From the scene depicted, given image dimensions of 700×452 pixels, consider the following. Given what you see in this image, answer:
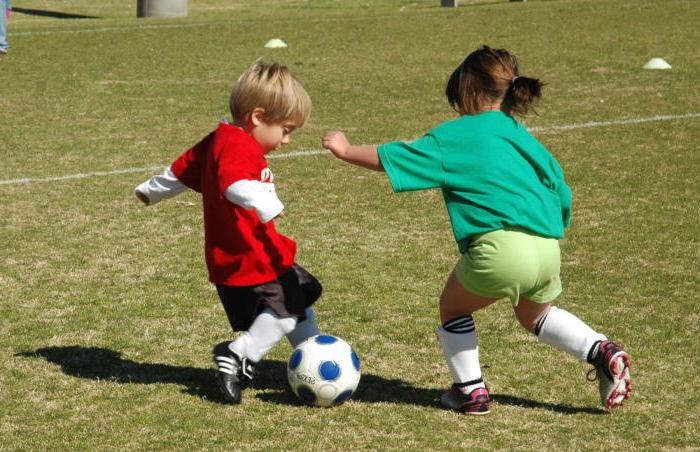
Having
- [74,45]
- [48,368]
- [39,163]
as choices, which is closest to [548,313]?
[48,368]

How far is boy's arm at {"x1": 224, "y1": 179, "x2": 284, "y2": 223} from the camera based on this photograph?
13.7 feet

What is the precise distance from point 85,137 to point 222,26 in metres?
9.02

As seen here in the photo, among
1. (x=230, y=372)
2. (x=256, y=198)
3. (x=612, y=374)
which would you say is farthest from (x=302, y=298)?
(x=612, y=374)

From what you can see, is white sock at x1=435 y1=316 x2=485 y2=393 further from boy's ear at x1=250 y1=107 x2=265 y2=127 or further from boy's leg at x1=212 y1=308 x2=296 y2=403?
boy's ear at x1=250 y1=107 x2=265 y2=127

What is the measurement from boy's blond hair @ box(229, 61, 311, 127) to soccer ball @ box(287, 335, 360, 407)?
0.92m

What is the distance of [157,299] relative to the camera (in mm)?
5859

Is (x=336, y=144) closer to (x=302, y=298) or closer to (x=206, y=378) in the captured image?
(x=302, y=298)

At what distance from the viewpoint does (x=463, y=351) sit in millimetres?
4336

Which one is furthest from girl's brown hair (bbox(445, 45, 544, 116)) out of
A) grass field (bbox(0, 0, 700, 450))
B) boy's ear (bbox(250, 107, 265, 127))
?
grass field (bbox(0, 0, 700, 450))

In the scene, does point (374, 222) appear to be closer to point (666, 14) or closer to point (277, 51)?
point (277, 51)

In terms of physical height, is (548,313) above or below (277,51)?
above

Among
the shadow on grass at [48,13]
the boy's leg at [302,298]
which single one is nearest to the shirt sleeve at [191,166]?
the boy's leg at [302,298]

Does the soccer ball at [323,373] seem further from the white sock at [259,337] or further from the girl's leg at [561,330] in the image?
the girl's leg at [561,330]

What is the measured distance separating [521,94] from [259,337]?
4.53ft
